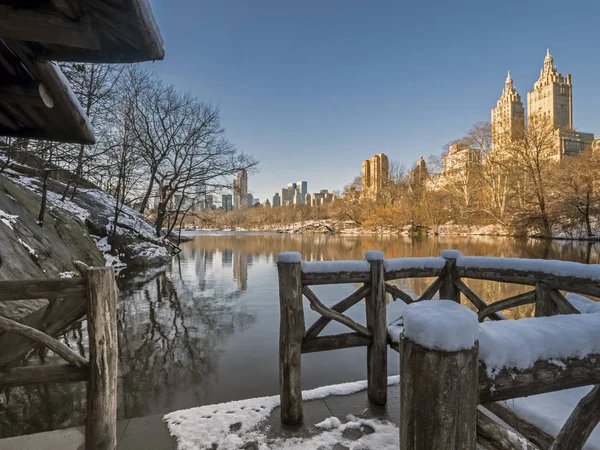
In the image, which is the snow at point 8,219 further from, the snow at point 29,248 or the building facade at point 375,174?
the building facade at point 375,174

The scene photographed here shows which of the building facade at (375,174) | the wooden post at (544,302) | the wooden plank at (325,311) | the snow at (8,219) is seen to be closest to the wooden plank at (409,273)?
the wooden plank at (325,311)

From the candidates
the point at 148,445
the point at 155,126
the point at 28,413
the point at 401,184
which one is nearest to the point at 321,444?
the point at 148,445

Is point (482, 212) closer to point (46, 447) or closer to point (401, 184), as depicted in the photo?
point (401, 184)

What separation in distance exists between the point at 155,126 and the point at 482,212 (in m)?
37.8

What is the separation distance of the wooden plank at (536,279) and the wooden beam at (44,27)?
4164 millimetres

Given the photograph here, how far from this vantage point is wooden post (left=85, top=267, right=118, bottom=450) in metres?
2.41

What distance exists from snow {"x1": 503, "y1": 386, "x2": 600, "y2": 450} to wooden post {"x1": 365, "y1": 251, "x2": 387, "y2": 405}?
1538 millimetres

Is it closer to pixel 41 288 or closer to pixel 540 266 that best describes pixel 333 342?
pixel 540 266

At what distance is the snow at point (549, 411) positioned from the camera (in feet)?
4.42

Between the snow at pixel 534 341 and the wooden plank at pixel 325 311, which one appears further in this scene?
the wooden plank at pixel 325 311

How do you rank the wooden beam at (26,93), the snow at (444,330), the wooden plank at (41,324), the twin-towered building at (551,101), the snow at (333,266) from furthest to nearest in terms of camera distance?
the twin-towered building at (551,101)
the wooden plank at (41,324)
the snow at (333,266)
the wooden beam at (26,93)
the snow at (444,330)

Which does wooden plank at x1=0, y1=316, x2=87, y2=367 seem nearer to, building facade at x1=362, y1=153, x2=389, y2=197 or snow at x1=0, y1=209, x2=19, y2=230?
snow at x1=0, y1=209, x2=19, y2=230

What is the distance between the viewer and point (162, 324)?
6.96 m

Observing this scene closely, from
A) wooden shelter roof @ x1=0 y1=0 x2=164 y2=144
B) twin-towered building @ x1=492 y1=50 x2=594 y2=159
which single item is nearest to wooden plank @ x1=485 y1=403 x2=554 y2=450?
wooden shelter roof @ x1=0 y1=0 x2=164 y2=144
